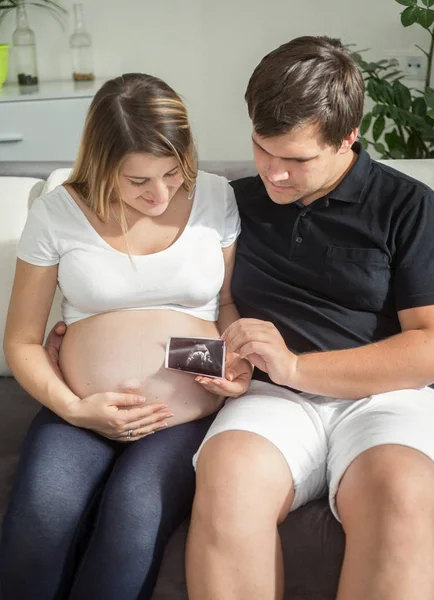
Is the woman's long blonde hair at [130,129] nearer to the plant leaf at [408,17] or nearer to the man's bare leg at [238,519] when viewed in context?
the man's bare leg at [238,519]

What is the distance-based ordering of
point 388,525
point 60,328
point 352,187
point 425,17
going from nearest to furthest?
point 388,525 → point 352,187 → point 60,328 → point 425,17

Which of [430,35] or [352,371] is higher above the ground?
[430,35]

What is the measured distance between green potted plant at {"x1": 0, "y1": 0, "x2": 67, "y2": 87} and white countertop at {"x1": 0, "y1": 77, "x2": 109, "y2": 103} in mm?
100

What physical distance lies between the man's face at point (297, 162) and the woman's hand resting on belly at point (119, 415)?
18.8 inches

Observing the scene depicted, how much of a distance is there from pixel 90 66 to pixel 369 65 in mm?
1422

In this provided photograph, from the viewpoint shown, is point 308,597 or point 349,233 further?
point 349,233

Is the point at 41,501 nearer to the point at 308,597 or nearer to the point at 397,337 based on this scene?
the point at 308,597

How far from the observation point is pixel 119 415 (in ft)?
4.94

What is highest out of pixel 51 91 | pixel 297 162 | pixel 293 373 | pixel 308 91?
pixel 308 91

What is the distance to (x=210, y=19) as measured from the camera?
347 centimetres

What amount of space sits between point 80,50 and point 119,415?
2.52m

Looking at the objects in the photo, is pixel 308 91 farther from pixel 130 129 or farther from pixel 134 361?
pixel 134 361

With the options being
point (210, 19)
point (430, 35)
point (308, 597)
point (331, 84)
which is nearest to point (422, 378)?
point (308, 597)

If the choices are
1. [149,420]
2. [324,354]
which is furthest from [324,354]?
[149,420]
